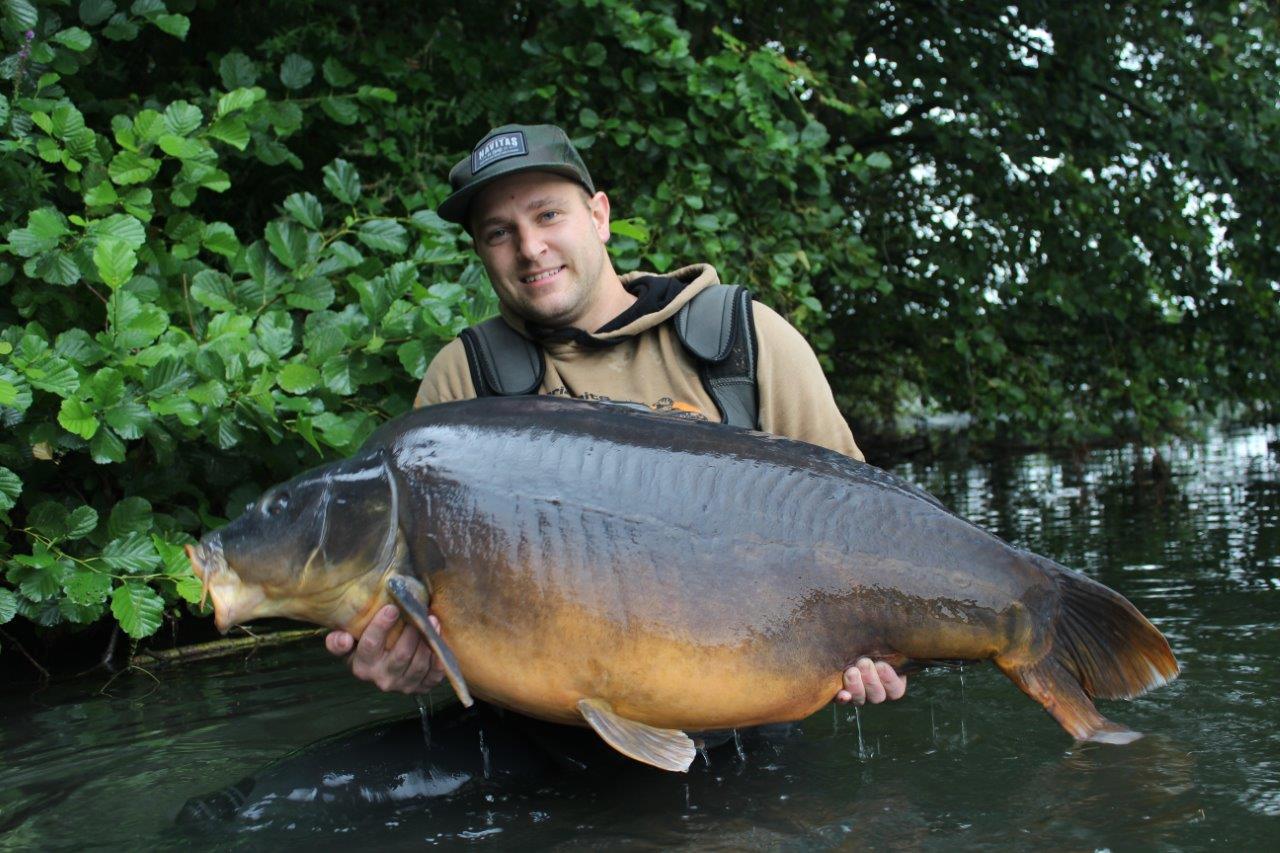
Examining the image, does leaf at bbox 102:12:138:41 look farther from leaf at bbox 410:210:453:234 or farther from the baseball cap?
the baseball cap

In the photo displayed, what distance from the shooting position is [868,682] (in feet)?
8.72

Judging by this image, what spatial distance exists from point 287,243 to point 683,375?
6.13ft

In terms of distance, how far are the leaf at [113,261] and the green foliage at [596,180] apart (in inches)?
0.5

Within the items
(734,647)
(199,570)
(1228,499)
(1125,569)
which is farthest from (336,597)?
(1228,499)

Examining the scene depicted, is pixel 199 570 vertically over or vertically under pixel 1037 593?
over

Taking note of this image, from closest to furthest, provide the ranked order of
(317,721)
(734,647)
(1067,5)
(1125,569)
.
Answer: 1. (734,647)
2. (317,721)
3. (1125,569)
4. (1067,5)

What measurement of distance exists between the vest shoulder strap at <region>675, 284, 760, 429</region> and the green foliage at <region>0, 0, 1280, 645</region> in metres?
1.29

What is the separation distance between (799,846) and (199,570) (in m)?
1.37

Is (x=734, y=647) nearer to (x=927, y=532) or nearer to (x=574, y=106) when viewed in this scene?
(x=927, y=532)

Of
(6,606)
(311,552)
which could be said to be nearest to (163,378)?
(6,606)

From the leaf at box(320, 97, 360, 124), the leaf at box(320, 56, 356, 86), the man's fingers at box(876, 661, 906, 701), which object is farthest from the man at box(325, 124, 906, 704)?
the leaf at box(320, 56, 356, 86)

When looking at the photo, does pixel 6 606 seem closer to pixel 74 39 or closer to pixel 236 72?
pixel 74 39

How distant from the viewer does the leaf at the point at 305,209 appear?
4.58 metres

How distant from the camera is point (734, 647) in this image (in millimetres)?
2588
